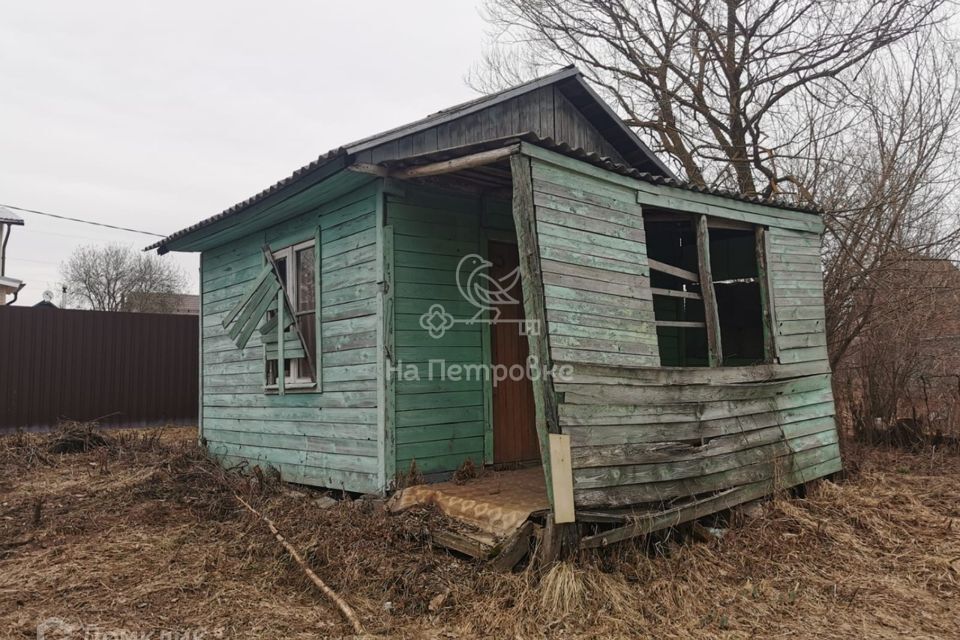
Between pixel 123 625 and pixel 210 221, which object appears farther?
pixel 210 221

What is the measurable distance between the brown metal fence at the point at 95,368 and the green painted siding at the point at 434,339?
28.4 feet

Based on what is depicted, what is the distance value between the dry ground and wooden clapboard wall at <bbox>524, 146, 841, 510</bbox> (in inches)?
17.8

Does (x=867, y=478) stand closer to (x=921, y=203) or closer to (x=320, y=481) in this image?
(x=921, y=203)

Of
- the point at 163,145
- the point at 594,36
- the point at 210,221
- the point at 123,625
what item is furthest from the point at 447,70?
the point at 163,145

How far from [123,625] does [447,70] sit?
14485 mm

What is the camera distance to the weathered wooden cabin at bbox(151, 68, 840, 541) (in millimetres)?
4469

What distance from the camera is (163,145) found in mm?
26219

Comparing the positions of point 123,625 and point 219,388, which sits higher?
point 219,388

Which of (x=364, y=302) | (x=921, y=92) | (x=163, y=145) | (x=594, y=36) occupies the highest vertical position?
(x=163, y=145)

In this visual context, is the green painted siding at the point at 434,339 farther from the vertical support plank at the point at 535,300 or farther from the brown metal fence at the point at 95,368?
the brown metal fence at the point at 95,368

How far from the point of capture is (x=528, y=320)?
4.28m

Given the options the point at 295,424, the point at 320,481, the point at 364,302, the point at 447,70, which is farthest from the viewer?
the point at 447,70

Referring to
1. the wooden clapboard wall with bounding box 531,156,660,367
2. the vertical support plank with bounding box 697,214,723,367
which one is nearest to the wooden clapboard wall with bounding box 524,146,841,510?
the wooden clapboard wall with bounding box 531,156,660,367

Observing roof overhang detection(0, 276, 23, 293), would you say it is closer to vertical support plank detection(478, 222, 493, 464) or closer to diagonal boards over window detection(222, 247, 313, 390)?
diagonal boards over window detection(222, 247, 313, 390)
